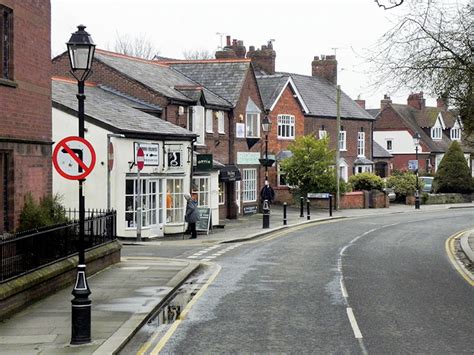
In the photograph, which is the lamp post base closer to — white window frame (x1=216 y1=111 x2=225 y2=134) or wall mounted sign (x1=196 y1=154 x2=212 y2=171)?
wall mounted sign (x1=196 y1=154 x2=212 y2=171)

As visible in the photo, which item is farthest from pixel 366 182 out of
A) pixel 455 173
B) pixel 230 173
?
pixel 230 173

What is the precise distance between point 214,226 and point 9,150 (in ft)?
69.6

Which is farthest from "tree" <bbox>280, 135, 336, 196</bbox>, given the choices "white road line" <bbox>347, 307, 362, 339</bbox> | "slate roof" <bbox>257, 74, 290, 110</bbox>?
"white road line" <bbox>347, 307, 362, 339</bbox>

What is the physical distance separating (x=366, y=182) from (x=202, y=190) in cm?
2160

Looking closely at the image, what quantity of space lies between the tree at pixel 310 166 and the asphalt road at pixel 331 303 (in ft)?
65.3

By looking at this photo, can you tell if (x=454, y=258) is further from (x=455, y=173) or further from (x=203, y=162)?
(x=455, y=173)

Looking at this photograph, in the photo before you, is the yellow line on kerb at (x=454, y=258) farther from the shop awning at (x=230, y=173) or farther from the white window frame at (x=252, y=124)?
the white window frame at (x=252, y=124)

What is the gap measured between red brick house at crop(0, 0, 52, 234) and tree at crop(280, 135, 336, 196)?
3030cm

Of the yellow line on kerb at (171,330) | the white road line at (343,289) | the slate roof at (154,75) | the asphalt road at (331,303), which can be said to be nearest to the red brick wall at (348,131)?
the slate roof at (154,75)

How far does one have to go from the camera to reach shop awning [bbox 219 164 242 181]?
39.8 meters

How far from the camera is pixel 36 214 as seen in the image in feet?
53.2

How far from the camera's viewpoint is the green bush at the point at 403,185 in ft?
190

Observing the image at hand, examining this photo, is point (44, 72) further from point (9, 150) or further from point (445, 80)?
point (445, 80)

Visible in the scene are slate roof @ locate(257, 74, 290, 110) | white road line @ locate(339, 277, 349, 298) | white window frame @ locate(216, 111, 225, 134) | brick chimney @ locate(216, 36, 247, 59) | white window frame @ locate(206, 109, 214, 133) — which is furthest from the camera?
brick chimney @ locate(216, 36, 247, 59)
